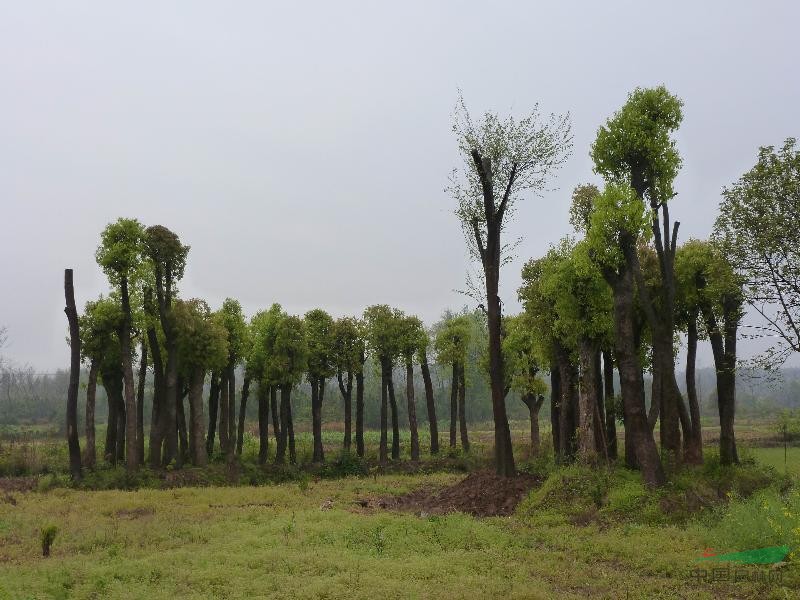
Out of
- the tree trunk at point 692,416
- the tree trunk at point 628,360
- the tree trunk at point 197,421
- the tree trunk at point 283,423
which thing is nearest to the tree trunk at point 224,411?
the tree trunk at point 197,421

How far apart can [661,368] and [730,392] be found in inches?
212

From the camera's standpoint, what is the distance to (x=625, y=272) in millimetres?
17797

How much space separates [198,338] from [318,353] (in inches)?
315

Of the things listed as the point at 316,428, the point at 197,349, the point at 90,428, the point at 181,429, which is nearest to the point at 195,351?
the point at 197,349

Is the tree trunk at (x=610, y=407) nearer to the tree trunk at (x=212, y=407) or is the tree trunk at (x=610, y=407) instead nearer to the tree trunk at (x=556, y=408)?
the tree trunk at (x=556, y=408)

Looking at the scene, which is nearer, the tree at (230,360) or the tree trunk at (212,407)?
the tree at (230,360)

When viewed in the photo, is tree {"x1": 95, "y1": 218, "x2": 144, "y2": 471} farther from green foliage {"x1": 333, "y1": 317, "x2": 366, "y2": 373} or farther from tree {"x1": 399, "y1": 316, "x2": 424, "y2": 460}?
tree {"x1": 399, "y1": 316, "x2": 424, "y2": 460}

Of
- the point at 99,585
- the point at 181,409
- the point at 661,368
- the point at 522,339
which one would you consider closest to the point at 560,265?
the point at 661,368

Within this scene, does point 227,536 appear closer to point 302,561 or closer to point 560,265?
point 302,561

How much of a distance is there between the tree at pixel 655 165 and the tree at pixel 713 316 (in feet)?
8.76

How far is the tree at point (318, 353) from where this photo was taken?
34656 mm

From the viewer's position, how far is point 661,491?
1599 cm

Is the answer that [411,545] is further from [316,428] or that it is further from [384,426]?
[384,426]

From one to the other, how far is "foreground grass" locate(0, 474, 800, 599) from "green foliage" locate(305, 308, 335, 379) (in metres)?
15.9
